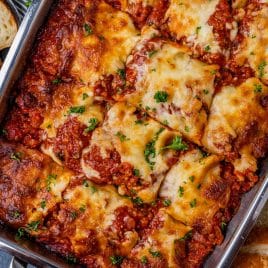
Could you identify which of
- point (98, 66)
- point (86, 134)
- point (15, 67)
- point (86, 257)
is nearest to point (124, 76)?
point (98, 66)

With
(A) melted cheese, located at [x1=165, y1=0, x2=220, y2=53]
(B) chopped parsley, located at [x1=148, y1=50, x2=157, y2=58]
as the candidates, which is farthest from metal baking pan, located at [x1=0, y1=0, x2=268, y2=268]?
(A) melted cheese, located at [x1=165, y1=0, x2=220, y2=53]

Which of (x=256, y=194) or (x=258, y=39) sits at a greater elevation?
(x=258, y=39)

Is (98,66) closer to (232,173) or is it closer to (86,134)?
(86,134)

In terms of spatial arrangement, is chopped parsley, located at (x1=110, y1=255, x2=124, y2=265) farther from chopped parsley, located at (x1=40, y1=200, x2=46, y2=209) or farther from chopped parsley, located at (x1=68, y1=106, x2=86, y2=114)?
chopped parsley, located at (x1=68, y1=106, x2=86, y2=114)

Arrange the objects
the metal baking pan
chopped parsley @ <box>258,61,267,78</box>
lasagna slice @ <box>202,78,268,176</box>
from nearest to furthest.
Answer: the metal baking pan, lasagna slice @ <box>202,78,268,176</box>, chopped parsley @ <box>258,61,267,78</box>

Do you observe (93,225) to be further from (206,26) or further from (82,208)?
(206,26)

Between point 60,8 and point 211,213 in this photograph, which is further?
point 60,8

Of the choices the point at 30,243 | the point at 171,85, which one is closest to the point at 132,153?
the point at 171,85
